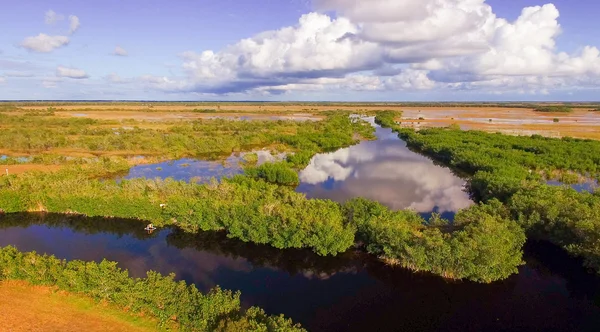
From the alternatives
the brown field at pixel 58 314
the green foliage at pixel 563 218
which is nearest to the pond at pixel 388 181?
the green foliage at pixel 563 218

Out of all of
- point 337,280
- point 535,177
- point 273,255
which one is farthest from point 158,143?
point 535,177

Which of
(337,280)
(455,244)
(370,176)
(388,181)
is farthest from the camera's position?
(370,176)

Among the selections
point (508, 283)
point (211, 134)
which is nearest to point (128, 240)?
point (508, 283)

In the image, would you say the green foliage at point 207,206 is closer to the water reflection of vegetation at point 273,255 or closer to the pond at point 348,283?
the water reflection of vegetation at point 273,255

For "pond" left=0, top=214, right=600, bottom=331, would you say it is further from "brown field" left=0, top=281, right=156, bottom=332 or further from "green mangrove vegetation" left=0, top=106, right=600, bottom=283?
"brown field" left=0, top=281, right=156, bottom=332

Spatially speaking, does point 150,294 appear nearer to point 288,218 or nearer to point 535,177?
point 288,218
